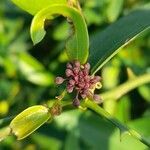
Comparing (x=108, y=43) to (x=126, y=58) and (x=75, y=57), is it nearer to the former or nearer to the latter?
(x=75, y=57)

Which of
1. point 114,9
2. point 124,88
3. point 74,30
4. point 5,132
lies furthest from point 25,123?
point 114,9

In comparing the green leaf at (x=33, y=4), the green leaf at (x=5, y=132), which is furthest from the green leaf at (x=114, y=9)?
the green leaf at (x=5, y=132)

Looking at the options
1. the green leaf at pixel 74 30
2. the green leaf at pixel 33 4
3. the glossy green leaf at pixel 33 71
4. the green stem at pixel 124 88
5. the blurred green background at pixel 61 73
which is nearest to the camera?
the green leaf at pixel 74 30

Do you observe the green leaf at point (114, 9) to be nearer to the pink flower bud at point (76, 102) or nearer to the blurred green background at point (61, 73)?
the blurred green background at point (61, 73)

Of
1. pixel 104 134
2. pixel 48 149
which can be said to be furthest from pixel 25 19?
pixel 104 134

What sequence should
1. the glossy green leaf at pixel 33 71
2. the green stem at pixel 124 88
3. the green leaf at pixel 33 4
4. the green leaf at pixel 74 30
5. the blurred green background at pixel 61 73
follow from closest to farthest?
the green leaf at pixel 74 30, the green leaf at pixel 33 4, the green stem at pixel 124 88, the blurred green background at pixel 61 73, the glossy green leaf at pixel 33 71

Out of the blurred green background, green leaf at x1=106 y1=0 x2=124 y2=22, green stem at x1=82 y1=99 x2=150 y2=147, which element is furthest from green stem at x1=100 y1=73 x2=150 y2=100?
green stem at x1=82 y1=99 x2=150 y2=147

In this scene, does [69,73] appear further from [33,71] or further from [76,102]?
[33,71]
